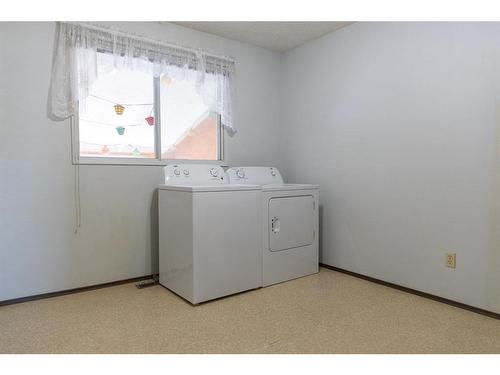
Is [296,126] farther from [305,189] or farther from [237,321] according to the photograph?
[237,321]

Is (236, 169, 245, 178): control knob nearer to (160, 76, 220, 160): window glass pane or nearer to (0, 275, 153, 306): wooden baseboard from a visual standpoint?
(160, 76, 220, 160): window glass pane

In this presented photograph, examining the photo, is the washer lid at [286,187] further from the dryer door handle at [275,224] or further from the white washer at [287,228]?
the dryer door handle at [275,224]

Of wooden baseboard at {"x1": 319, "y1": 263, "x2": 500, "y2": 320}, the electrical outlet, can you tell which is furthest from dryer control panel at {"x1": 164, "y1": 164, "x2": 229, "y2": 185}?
the electrical outlet

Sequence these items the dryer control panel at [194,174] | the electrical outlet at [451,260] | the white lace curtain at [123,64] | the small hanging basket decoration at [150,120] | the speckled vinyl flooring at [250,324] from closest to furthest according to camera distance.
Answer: the speckled vinyl flooring at [250,324]
the electrical outlet at [451,260]
the white lace curtain at [123,64]
the dryer control panel at [194,174]
the small hanging basket decoration at [150,120]

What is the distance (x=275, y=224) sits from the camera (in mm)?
2775

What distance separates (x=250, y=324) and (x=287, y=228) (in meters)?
1.01

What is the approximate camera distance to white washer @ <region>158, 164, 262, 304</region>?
2.31 meters

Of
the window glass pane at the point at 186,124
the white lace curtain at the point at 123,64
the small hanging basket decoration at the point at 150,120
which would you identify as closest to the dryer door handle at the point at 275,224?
the window glass pane at the point at 186,124

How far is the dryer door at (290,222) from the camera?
2.75 meters

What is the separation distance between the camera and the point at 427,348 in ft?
5.61

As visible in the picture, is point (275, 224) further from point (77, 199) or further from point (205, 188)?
point (77, 199)

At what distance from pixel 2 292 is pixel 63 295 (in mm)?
380

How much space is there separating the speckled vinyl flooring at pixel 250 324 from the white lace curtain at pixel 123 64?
142 centimetres

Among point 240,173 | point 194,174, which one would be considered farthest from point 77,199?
point 240,173
